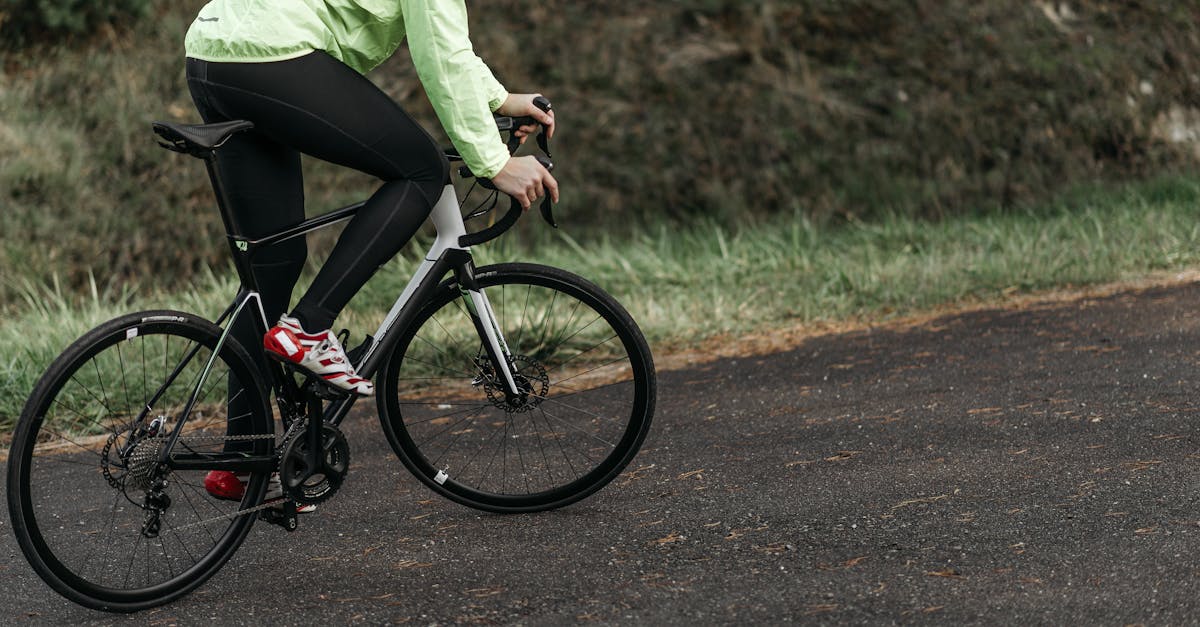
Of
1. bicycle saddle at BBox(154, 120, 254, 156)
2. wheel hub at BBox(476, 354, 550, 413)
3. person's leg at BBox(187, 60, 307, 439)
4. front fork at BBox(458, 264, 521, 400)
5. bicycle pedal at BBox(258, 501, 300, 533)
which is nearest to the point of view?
bicycle saddle at BBox(154, 120, 254, 156)

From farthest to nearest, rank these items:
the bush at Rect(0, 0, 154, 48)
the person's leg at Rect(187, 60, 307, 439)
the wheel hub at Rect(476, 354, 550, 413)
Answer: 1. the bush at Rect(0, 0, 154, 48)
2. the wheel hub at Rect(476, 354, 550, 413)
3. the person's leg at Rect(187, 60, 307, 439)

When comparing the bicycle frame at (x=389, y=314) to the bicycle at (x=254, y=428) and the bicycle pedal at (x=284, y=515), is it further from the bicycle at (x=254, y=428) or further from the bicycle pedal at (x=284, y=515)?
the bicycle pedal at (x=284, y=515)

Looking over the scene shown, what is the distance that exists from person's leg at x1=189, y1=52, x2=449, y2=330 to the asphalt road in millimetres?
805

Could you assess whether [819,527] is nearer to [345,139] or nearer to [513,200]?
[513,200]

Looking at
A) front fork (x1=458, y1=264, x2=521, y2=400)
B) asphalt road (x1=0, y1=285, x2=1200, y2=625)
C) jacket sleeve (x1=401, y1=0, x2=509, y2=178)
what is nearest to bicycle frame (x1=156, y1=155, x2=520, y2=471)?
front fork (x1=458, y1=264, x2=521, y2=400)

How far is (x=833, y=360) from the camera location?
5.95m

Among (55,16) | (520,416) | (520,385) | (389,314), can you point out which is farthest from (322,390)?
(55,16)

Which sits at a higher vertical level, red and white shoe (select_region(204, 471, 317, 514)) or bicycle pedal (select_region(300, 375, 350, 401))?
bicycle pedal (select_region(300, 375, 350, 401))

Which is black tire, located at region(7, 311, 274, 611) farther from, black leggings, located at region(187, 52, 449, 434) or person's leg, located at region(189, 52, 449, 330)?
person's leg, located at region(189, 52, 449, 330)

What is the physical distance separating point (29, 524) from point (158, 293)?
16.0 feet

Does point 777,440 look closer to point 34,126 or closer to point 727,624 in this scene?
point 727,624

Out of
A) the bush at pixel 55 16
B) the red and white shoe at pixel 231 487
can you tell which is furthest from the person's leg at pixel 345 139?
the bush at pixel 55 16

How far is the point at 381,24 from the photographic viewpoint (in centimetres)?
357

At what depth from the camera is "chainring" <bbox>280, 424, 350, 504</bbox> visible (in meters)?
3.67
